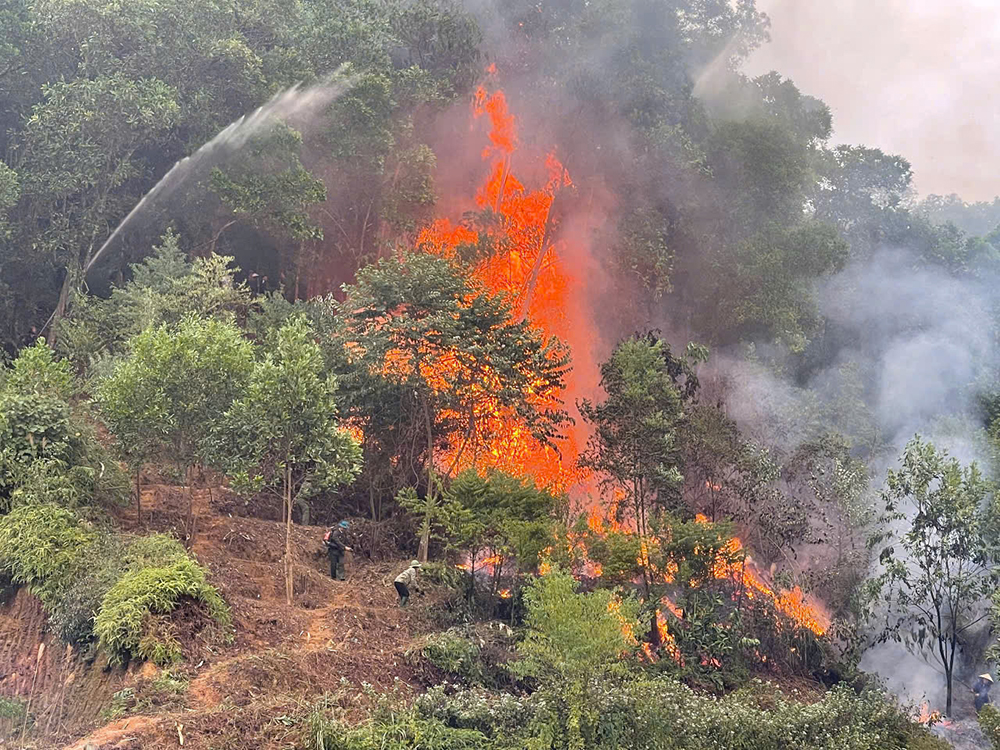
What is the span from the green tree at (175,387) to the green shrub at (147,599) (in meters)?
2.51

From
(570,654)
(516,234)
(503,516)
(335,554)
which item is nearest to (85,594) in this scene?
(335,554)

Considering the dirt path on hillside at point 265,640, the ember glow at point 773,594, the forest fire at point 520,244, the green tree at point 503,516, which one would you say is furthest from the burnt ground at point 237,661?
the forest fire at point 520,244

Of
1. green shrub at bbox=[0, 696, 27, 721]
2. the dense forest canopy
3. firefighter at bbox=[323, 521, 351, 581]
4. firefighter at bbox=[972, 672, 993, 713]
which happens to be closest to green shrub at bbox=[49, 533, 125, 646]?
the dense forest canopy

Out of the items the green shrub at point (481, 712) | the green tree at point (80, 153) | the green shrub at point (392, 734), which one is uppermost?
the green tree at point (80, 153)

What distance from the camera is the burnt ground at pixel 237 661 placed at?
11086 millimetres

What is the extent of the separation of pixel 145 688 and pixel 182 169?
21705 mm

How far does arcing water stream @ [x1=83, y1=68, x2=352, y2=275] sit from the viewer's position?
2880 centimetres

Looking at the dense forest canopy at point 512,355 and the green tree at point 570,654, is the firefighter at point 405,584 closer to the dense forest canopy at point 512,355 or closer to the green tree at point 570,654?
the dense forest canopy at point 512,355

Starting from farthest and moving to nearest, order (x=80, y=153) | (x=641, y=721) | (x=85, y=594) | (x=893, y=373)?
(x=893, y=373), (x=80, y=153), (x=85, y=594), (x=641, y=721)

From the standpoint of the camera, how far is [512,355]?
20078 mm

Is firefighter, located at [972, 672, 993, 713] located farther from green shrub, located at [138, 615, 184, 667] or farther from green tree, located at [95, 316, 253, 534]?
green tree, located at [95, 316, 253, 534]

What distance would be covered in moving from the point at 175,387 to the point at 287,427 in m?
2.70

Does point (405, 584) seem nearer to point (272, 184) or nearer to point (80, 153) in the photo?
point (272, 184)

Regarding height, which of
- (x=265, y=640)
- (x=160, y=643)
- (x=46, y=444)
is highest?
(x=46, y=444)
